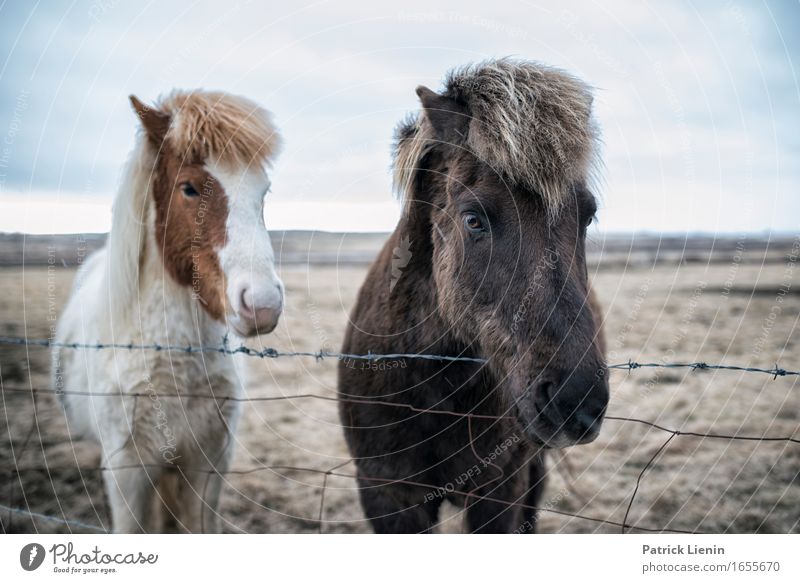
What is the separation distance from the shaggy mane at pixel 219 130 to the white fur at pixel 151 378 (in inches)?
3.2

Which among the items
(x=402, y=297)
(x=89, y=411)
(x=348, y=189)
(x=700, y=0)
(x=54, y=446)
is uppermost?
(x=700, y=0)

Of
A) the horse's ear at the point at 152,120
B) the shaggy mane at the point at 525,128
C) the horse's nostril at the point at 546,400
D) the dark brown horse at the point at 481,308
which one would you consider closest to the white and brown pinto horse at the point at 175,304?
→ the horse's ear at the point at 152,120

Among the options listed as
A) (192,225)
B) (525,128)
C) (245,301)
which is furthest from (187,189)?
(525,128)

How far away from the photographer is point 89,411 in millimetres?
2301

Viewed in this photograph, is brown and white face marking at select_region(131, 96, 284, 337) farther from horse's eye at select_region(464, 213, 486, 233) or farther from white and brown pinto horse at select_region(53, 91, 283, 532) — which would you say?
horse's eye at select_region(464, 213, 486, 233)

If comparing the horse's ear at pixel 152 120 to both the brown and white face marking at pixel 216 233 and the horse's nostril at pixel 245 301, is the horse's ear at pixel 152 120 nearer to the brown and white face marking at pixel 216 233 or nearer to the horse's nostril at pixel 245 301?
the brown and white face marking at pixel 216 233

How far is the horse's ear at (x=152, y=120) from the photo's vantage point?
215 centimetres

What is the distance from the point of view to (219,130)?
2.12 meters

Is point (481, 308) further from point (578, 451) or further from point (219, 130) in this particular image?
point (578, 451)

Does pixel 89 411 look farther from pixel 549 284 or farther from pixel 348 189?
pixel 549 284

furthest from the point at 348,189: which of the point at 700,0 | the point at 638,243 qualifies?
the point at 638,243

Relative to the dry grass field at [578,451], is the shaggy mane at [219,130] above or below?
above

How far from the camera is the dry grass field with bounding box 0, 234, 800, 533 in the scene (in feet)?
10.2
